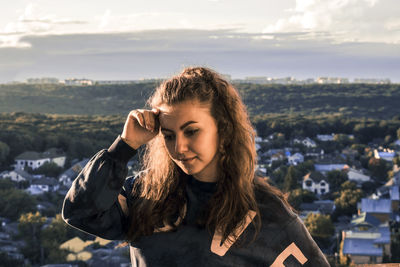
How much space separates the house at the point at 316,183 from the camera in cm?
2454

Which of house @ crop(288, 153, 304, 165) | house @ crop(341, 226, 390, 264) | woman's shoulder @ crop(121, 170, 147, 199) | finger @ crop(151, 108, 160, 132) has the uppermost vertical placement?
finger @ crop(151, 108, 160, 132)

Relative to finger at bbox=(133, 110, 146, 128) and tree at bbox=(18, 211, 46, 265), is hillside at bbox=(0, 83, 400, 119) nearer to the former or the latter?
tree at bbox=(18, 211, 46, 265)

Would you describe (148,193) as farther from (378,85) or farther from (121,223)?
(378,85)

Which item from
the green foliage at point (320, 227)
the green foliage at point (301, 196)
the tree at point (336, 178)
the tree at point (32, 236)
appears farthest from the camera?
the tree at point (336, 178)

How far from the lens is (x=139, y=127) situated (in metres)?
A: 1.05

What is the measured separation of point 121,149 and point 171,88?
13cm

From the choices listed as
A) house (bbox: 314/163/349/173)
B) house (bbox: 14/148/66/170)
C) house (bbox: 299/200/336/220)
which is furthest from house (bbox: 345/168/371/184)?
house (bbox: 14/148/66/170)

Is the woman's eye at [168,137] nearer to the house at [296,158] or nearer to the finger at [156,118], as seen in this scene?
the finger at [156,118]

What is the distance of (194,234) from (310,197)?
71.6ft

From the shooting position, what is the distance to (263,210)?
3.34 ft

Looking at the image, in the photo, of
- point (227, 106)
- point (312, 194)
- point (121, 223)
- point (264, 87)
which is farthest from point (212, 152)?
point (264, 87)

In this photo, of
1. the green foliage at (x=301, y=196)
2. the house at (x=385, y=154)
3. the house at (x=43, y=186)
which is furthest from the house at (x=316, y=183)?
the house at (x=43, y=186)

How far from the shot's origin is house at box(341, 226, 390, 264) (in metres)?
14.4

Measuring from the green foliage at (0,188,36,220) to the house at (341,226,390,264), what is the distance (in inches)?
429
